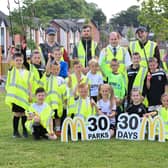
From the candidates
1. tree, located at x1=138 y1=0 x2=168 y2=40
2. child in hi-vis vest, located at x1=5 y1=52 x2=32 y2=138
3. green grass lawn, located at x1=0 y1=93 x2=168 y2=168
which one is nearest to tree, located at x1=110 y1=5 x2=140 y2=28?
tree, located at x1=138 y1=0 x2=168 y2=40

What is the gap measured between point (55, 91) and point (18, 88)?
73cm

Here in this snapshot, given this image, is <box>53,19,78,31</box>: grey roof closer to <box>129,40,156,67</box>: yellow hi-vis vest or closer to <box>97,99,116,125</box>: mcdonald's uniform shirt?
<box>129,40,156,67</box>: yellow hi-vis vest

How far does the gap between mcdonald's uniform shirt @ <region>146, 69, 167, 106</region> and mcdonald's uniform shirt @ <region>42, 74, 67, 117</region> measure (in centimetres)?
172

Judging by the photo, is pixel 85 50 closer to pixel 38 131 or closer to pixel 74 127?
pixel 74 127

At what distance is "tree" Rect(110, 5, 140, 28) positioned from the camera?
137 m

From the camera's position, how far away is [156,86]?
9602mm

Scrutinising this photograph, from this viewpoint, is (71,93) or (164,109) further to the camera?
(71,93)

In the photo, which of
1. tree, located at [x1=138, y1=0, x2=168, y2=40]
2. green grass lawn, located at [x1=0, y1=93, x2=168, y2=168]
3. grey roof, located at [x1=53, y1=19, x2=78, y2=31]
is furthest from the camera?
grey roof, located at [x1=53, y1=19, x2=78, y2=31]

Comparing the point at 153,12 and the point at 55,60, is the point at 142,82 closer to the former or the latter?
the point at 55,60

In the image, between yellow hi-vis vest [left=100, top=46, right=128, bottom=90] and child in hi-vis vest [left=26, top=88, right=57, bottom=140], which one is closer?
child in hi-vis vest [left=26, top=88, right=57, bottom=140]

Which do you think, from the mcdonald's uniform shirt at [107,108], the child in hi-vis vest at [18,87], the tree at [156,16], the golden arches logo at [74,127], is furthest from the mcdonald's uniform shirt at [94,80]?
the tree at [156,16]

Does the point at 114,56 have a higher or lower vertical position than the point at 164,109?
higher

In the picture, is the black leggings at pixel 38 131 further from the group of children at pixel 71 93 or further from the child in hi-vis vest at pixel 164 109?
the child in hi-vis vest at pixel 164 109

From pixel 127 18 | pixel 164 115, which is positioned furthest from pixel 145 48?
pixel 127 18
